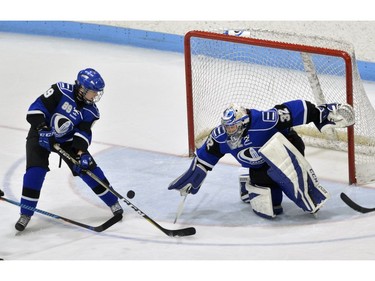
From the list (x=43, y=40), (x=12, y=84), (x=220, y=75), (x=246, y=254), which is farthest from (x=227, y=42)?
(x=43, y=40)

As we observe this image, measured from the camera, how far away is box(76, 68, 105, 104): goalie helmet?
539 cm

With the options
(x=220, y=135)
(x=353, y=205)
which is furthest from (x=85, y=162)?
(x=353, y=205)

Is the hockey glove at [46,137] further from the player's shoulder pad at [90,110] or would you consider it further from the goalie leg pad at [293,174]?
the goalie leg pad at [293,174]

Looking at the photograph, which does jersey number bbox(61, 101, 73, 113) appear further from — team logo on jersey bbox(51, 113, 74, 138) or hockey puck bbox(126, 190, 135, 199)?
hockey puck bbox(126, 190, 135, 199)

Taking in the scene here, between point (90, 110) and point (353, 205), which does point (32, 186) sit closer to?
point (90, 110)

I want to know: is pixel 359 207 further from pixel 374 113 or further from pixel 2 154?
pixel 2 154

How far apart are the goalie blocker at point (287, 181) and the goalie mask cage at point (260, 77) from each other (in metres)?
0.64

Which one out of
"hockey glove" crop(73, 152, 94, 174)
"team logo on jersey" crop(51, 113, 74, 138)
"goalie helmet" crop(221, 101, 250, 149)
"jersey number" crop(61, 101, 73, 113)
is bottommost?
"hockey glove" crop(73, 152, 94, 174)

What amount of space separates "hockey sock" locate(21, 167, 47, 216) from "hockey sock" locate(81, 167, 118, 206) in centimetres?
23

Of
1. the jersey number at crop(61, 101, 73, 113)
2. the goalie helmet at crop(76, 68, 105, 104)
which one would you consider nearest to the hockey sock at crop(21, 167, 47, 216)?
the jersey number at crop(61, 101, 73, 113)

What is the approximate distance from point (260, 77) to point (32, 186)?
1847 mm

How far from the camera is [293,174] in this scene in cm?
552

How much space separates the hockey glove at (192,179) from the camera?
560cm

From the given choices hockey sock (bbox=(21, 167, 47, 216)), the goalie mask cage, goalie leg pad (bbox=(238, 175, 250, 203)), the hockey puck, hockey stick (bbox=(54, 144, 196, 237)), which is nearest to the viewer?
hockey stick (bbox=(54, 144, 196, 237))
